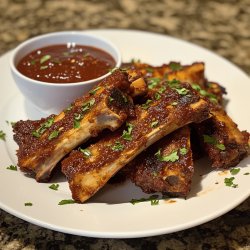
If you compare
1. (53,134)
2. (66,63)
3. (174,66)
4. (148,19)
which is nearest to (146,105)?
(53,134)

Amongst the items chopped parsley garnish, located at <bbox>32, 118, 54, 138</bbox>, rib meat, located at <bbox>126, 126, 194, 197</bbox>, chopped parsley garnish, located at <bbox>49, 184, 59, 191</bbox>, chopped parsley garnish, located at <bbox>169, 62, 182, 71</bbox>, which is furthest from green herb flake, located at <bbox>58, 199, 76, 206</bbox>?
chopped parsley garnish, located at <bbox>169, 62, 182, 71</bbox>

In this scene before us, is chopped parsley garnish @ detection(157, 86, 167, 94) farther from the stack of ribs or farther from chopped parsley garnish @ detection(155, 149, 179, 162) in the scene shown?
chopped parsley garnish @ detection(155, 149, 179, 162)

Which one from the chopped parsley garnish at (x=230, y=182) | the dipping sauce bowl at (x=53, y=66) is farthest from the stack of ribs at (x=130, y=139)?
the dipping sauce bowl at (x=53, y=66)

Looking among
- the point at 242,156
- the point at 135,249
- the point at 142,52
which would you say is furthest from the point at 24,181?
the point at 142,52

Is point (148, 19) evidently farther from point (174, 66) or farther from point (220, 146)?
point (220, 146)

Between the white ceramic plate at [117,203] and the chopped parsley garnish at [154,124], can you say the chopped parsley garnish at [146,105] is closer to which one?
the chopped parsley garnish at [154,124]
